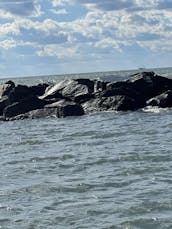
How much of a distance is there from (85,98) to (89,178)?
28.6 metres

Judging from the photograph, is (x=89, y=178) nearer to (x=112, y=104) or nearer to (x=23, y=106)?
(x=112, y=104)

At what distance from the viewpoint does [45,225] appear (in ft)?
43.5

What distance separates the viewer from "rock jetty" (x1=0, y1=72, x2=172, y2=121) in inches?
1678

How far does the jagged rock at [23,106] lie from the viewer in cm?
Result: 4416

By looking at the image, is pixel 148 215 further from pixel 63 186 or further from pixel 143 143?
pixel 143 143

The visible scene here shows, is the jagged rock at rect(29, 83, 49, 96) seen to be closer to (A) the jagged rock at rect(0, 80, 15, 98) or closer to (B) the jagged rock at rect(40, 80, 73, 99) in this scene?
(B) the jagged rock at rect(40, 80, 73, 99)

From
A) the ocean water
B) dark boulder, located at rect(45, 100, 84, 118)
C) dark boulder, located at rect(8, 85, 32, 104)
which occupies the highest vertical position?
dark boulder, located at rect(8, 85, 32, 104)

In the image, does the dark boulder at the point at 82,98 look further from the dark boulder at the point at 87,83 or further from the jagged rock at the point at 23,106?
the jagged rock at the point at 23,106

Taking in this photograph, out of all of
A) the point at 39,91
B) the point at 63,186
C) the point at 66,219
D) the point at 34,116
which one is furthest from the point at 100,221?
the point at 39,91

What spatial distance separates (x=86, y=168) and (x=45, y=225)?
6.81m

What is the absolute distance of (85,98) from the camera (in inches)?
1832

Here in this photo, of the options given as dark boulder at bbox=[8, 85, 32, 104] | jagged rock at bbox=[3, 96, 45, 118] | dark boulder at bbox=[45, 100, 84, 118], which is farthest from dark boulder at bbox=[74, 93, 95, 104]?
dark boulder at bbox=[8, 85, 32, 104]

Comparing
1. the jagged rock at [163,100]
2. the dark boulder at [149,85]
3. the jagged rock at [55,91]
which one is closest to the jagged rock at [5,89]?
the jagged rock at [55,91]

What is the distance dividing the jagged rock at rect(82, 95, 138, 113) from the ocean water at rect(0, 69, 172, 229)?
936cm
